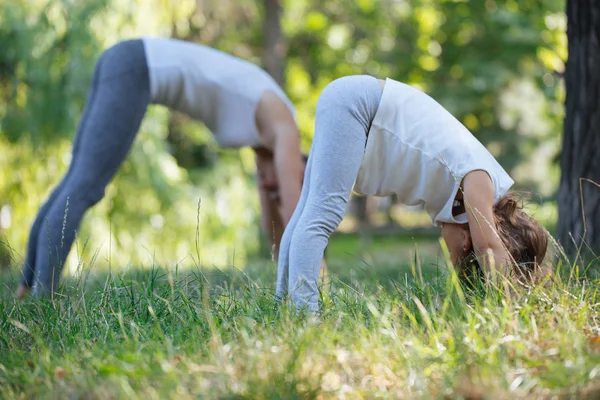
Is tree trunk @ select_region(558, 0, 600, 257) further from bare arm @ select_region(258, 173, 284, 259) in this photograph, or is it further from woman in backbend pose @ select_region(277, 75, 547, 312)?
bare arm @ select_region(258, 173, 284, 259)

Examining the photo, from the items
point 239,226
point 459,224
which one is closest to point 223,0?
point 239,226

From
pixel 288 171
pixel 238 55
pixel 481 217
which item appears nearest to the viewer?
pixel 481 217

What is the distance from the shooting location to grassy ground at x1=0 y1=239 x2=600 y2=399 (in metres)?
1.76

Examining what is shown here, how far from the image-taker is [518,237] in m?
2.68

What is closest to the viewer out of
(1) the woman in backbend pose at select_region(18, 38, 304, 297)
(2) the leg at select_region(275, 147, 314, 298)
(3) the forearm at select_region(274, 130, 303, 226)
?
(2) the leg at select_region(275, 147, 314, 298)

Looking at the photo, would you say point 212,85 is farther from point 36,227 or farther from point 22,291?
point 22,291

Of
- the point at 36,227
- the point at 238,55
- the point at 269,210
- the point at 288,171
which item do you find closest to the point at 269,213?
the point at 269,210

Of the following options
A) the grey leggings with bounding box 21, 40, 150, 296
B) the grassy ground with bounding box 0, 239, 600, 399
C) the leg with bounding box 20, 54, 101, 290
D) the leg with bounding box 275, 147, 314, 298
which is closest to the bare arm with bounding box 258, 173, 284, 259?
the grey leggings with bounding box 21, 40, 150, 296

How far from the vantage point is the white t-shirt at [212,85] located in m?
3.54

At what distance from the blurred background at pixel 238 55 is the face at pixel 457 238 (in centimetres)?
16

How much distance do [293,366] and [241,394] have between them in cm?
16

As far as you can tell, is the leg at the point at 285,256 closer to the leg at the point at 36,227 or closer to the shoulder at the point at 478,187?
the shoulder at the point at 478,187

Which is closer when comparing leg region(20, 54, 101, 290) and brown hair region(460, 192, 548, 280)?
brown hair region(460, 192, 548, 280)

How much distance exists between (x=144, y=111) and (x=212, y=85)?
0.36 metres
